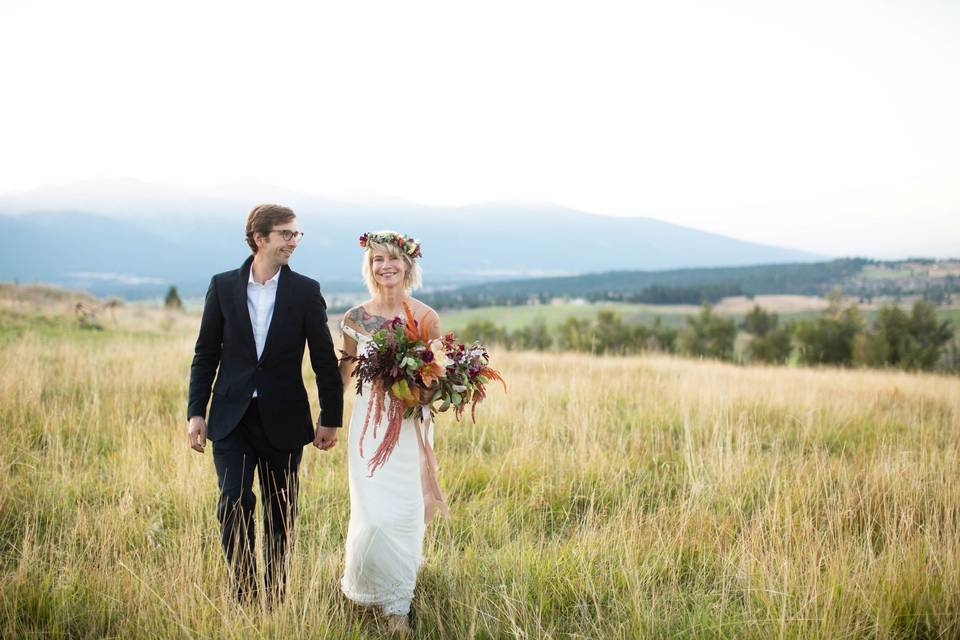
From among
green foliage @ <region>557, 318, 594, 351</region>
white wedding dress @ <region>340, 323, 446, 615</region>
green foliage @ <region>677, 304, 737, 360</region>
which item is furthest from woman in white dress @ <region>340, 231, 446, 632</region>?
green foliage @ <region>677, 304, 737, 360</region>

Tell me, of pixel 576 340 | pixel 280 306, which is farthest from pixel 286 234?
pixel 576 340

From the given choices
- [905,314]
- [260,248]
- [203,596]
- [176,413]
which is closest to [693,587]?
[203,596]

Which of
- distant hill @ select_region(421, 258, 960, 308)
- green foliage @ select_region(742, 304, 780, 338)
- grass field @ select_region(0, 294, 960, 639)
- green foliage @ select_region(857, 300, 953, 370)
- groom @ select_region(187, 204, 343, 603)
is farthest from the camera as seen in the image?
distant hill @ select_region(421, 258, 960, 308)

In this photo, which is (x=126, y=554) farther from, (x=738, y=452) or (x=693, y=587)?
(x=738, y=452)

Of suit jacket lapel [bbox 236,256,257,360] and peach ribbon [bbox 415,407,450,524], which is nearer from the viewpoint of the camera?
suit jacket lapel [bbox 236,256,257,360]

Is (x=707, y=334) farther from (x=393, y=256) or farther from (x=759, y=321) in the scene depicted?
(x=393, y=256)

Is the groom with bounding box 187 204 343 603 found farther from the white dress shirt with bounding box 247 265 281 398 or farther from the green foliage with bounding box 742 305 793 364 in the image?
the green foliage with bounding box 742 305 793 364

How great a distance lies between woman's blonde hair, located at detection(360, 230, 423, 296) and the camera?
169 inches

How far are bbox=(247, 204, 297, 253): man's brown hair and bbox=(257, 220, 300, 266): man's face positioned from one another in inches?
1.0

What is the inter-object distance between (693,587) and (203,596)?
9.19 ft

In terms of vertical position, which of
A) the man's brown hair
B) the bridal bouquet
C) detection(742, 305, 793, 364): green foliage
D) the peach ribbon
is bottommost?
detection(742, 305, 793, 364): green foliage

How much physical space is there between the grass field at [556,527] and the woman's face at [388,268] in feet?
5.68

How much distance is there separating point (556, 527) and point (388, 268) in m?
2.39

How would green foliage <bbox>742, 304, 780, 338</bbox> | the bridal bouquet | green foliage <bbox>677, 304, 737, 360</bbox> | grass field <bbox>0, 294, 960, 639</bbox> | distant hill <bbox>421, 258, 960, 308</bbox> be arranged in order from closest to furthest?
grass field <bbox>0, 294, 960, 639</bbox> → the bridal bouquet → green foliage <bbox>677, 304, 737, 360</bbox> → green foliage <bbox>742, 304, 780, 338</bbox> → distant hill <bbox>421, 258, 960, 308</bbox>
